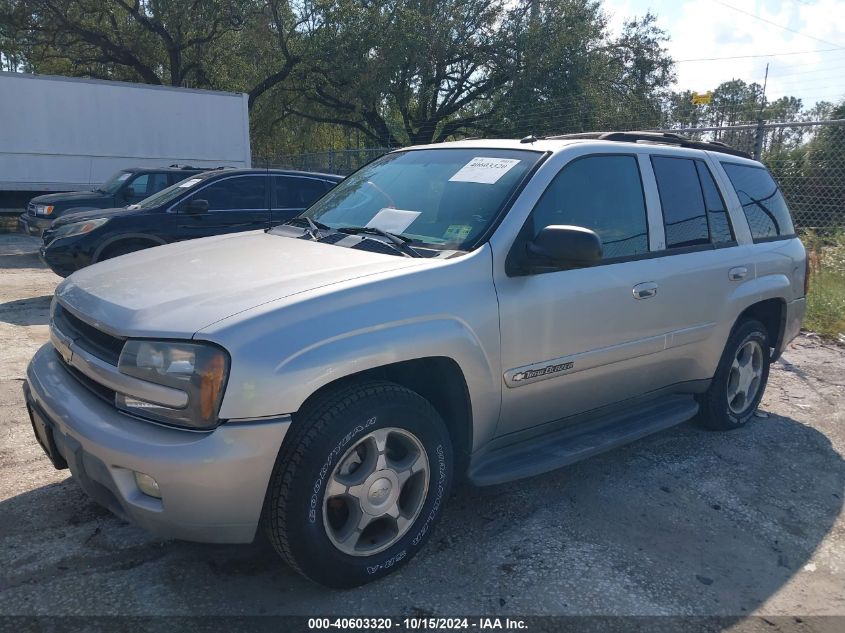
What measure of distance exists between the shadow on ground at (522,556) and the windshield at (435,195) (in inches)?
55.0

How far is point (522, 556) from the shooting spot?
10.1ft

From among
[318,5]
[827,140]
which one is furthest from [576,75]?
[827,140]

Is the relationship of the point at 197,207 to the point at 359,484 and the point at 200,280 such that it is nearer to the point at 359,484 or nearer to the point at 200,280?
the point at 200,280

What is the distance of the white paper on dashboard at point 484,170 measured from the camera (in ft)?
11.3

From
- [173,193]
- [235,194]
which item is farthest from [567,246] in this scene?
[173,193]

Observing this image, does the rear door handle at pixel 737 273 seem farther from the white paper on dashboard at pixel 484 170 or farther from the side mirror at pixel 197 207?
the side mirror at pixel 197 207

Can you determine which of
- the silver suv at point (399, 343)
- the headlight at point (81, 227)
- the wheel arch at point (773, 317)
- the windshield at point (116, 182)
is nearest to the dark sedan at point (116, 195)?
the windshield at point (116, 182)

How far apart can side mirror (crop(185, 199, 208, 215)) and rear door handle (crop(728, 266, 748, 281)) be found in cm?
557

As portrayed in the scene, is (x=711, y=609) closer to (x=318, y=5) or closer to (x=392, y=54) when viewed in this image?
(x=392, y=54)

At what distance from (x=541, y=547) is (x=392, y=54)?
19.9 m

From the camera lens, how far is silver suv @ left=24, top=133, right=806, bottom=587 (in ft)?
7.88

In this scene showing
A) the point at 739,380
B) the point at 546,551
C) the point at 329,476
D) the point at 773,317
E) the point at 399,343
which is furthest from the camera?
the point at 773,317

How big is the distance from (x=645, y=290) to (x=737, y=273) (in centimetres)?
102

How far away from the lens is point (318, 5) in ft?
71.9
